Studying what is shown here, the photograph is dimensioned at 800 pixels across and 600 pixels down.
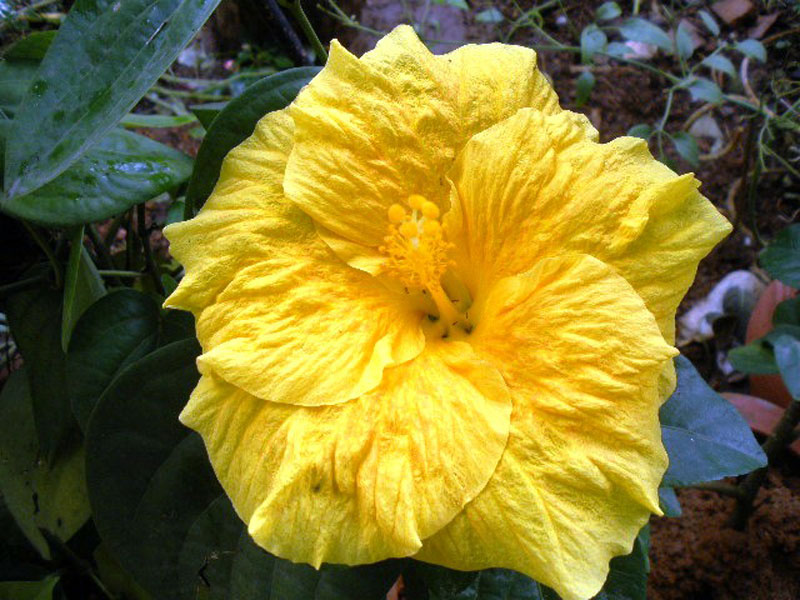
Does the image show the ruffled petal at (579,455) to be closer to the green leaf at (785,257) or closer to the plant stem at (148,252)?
the plant stem at (148,252)

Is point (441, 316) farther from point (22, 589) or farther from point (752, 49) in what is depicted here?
point (752, 49)

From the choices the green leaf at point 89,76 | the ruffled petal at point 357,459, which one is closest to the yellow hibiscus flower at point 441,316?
the ruffled petal at point 357,459

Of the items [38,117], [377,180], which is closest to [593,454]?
[377,180]

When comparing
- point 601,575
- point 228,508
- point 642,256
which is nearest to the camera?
point 601,575

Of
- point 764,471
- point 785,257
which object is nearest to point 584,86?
point 785,257

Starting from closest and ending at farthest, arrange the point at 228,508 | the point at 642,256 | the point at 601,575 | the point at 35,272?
the point at 601,575 → the point at 642,256 → the point at 228,508 → the point at 35,272

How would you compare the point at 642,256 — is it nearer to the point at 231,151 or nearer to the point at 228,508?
the point at 231,151
